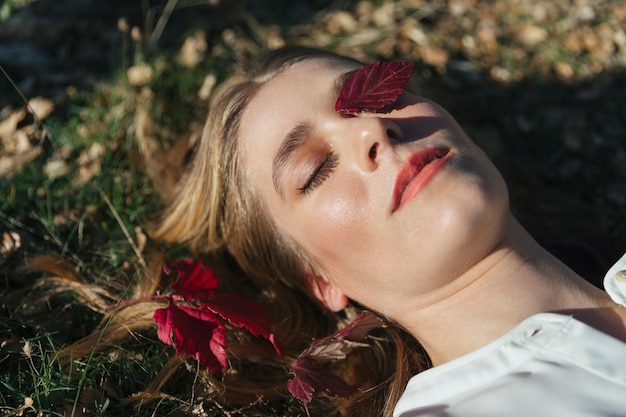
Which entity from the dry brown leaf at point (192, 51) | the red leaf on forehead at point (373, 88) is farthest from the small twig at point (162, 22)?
the red leaf on forehead at point (373, 88)

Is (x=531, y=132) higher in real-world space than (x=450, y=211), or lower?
lower

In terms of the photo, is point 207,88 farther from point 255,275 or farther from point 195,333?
point 195,333

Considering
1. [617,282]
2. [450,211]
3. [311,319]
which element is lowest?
[311,319]

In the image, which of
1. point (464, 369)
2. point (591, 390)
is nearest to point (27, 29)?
point (464, 369)

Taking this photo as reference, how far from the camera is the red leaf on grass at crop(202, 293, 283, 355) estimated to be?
9.43 ft

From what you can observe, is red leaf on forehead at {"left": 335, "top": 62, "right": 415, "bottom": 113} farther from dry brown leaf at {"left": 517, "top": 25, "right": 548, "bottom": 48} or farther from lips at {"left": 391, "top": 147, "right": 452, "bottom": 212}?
dry brown leaf at {"left": 517, "top": 25, "right": 548, "bottom": 48}

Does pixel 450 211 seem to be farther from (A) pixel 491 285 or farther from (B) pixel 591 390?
(B) pixel 591 390

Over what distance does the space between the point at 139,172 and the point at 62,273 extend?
34.8 inches

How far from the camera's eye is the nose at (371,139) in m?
2.54

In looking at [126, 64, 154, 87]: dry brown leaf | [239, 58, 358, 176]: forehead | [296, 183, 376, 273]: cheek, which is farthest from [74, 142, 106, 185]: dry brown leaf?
[296, 183, 376, 273]: cheek

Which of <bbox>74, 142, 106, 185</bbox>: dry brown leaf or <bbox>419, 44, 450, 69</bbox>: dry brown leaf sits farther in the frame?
<bbox>419, 44, 450, 69</bbox>: dry brown leaf

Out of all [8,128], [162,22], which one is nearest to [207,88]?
[162,22]

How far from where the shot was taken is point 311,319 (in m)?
3.41

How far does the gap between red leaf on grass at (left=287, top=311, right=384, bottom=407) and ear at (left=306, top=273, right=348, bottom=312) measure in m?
0.19
